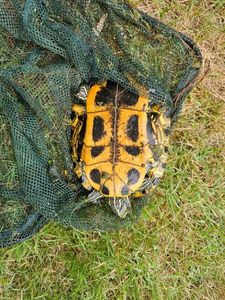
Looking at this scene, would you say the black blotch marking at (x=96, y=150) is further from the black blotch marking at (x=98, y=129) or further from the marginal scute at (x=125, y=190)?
the marginal scute at (x=125, y=190)

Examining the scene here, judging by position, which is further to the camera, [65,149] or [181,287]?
[181,287]

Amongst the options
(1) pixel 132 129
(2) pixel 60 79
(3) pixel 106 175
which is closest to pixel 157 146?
(1) pixel 132 129

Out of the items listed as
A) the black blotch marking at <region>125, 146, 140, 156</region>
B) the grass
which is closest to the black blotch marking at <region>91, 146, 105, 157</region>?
the black blotch marking at <region>125, 146, 140, 156</region>

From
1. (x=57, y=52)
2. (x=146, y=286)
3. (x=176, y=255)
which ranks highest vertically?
(x=57, y=52)

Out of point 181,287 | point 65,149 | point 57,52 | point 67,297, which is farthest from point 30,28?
point 181,287

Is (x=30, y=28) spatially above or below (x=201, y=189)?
above

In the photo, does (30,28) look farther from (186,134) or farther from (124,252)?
(124,252)
